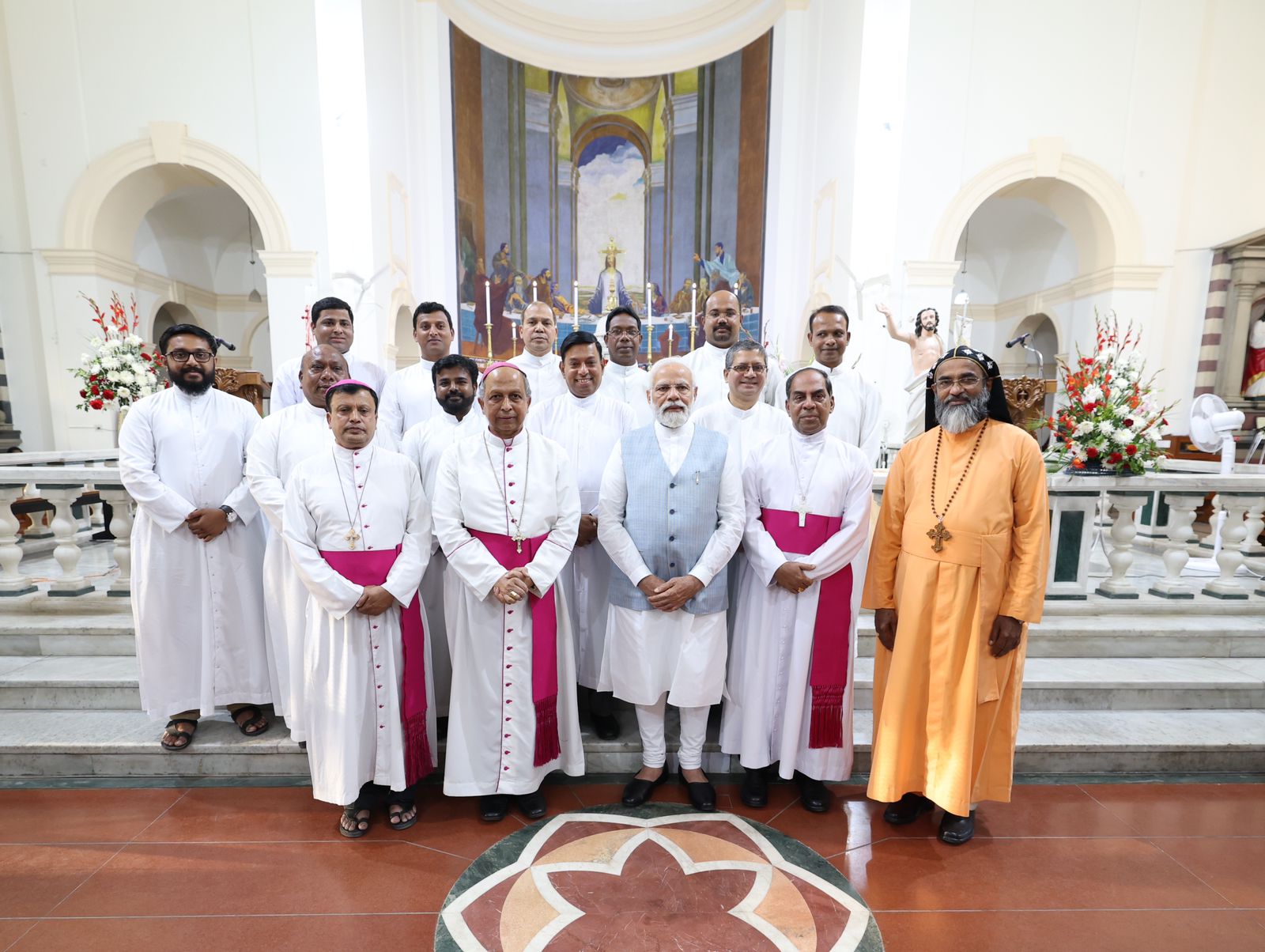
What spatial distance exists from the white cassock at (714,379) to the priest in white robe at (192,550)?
102 inches

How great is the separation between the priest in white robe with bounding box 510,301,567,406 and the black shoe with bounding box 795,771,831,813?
8.16 ft

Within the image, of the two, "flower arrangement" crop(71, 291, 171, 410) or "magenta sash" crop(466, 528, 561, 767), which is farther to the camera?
"flower arrangement" crop(71, 291, 171, 410)

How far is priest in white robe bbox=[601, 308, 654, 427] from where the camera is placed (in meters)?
3.69

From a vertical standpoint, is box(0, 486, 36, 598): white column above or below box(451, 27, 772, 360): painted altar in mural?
below

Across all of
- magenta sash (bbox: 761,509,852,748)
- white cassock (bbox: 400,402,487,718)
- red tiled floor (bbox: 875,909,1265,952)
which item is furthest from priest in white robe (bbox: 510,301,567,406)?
red tiled floor (bbox: 875,909,1265,952)

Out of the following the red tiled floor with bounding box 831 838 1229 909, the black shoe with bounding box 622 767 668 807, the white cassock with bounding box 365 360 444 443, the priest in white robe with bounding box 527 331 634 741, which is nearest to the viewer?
the red tiled floor with bounding box 831 838 1229 909

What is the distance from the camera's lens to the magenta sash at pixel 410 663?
8.60 feet

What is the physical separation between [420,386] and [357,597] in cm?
172

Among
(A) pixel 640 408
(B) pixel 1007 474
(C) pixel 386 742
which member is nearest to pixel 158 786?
(C) pixel 386 742

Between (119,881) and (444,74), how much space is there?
1341 cm

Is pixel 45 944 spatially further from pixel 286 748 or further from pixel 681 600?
pixel 681 600

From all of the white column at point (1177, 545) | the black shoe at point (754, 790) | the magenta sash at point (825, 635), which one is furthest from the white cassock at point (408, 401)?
the white column at point (1177, 545)

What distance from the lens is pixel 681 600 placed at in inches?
107

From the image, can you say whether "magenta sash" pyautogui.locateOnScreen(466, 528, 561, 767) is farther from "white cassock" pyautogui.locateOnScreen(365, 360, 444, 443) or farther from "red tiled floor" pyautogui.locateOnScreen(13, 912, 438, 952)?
"white cassock" pyautogui.locateOnScreen(365, 360, 444, 443)
